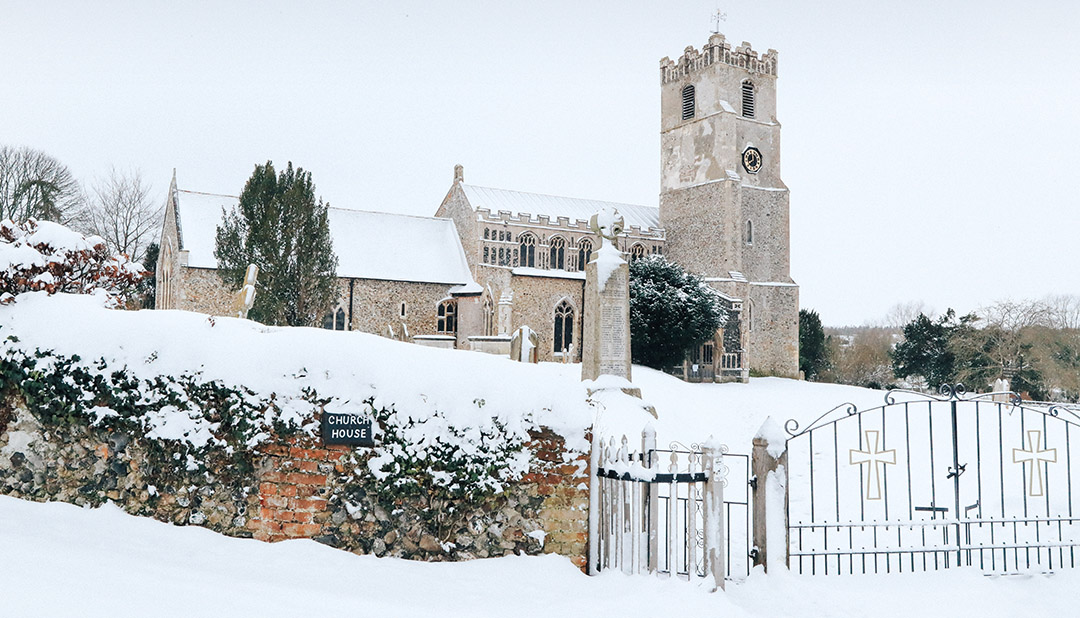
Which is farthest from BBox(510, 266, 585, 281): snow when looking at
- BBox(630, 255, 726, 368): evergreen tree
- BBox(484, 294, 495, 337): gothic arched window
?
BBox(630, 255, 726, 368): evergreen tree

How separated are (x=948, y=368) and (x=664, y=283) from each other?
2058cm

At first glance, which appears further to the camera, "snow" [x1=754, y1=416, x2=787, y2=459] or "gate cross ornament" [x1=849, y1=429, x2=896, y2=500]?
"gate cross ornament" [x1=849, y1=429, x2=896, y2=500]

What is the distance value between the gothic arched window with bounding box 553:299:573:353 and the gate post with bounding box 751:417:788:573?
27895 mm

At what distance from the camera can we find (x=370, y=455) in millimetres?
5730

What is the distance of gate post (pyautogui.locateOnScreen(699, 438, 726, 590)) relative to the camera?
18.5ft

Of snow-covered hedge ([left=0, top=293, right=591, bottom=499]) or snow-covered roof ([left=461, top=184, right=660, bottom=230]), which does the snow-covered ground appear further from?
snow-covered roof ([left=461, top=184, right=660, bottom=230])

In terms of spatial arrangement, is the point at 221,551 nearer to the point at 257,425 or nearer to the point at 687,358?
the point at 257,425

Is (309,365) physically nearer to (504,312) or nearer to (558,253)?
(504,312)

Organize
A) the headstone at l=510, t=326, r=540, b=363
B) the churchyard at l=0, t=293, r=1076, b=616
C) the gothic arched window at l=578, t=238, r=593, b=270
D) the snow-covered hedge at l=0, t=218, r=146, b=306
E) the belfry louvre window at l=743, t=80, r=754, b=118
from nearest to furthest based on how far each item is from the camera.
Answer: the churchyard at l=0, t=293, r=1076, b=616 → the snow-covered hedge at l=0, t=218, r=146, b=306 → the headstone at l=510, t=326, r=540, b=363 → the gothic arched window at l=578, t=238, r=593, b=270 → the belfry louvre window at l=743, t=80, r=754, b=118

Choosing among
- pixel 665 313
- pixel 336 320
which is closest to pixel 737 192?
pixel 665 313

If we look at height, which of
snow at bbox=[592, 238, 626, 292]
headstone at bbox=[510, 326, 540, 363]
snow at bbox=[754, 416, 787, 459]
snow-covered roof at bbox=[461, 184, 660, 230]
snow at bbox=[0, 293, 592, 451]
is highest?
snow-covered roof at bbox=[461, 184, 660, 230]

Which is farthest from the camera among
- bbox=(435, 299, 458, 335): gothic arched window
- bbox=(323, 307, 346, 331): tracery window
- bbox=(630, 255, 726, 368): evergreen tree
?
bbox=(435, 299, 458, 335): gothic arched window

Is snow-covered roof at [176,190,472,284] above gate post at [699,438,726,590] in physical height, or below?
above

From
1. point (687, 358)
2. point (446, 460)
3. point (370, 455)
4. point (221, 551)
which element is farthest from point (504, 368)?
point (687, 358)
